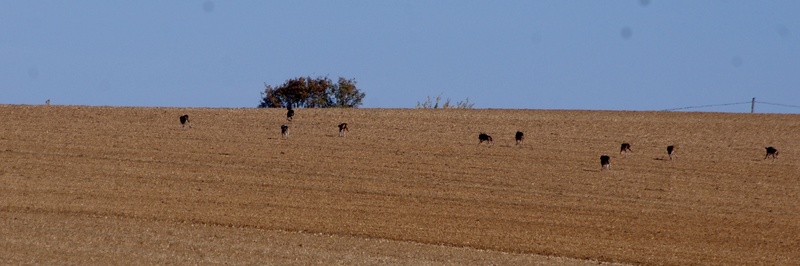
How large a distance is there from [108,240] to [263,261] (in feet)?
11.7

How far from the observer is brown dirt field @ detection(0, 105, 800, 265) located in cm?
2733

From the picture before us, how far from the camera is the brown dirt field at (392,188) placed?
27.3 metres

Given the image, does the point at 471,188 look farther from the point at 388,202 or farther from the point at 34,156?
the point at 34,156

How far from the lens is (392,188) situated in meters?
37.1

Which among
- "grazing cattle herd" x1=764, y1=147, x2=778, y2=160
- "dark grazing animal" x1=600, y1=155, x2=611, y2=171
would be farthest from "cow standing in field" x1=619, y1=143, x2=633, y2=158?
"grazing cattle herd" x1=764, y1=147, x2=778, y2=160

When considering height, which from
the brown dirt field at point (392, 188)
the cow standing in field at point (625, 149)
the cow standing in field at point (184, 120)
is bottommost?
the brown dirt field at point (392, 188)

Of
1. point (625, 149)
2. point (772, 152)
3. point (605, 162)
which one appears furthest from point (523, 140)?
point (772, 152)

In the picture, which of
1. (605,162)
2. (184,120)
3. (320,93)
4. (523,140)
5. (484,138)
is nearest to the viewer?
(605,162)

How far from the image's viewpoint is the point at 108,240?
86.4 ft

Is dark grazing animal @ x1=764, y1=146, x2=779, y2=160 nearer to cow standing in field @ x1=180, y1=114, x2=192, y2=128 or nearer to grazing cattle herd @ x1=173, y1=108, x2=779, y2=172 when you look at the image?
grazing cattle herd @ x1=173, y1=108, x2=779, y2=172

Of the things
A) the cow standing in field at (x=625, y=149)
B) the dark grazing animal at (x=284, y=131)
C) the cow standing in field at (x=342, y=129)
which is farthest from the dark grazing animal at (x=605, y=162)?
the dark grazing animal at (x=284, y=131)

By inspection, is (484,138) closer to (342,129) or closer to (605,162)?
(342,129)

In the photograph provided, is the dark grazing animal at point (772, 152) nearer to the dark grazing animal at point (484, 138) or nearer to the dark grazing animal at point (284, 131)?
the dark grazing animal at point (484, 138)

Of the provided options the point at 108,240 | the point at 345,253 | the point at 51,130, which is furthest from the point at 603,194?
the point at 51,130
